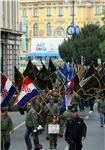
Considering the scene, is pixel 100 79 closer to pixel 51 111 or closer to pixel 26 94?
pixel 51 111

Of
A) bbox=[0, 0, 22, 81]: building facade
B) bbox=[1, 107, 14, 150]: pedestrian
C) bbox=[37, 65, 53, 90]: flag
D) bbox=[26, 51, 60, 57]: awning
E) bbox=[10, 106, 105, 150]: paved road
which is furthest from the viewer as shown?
bbox=[26, 51, 60, 57]: awning

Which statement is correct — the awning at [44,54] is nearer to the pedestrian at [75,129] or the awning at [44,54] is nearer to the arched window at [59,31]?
the arched window at [59,31]

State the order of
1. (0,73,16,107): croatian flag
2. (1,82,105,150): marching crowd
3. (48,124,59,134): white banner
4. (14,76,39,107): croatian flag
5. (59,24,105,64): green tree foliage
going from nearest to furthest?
(1,82,105,150): marching crowd
(0,73,16,107): croatian flag
(48,124,59,134): white banner
(14,76,39,107): croatian flag
(59,24,105,64): green tree foliage

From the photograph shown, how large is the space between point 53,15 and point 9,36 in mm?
78360

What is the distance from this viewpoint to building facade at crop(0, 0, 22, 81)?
5288 centimetres

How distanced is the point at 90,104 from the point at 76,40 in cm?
Answer: 4604

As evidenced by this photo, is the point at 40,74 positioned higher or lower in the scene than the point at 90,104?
higher

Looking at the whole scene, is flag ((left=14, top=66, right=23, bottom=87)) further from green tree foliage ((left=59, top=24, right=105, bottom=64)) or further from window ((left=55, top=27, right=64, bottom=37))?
window ((left=55, top=27, right=64, bottom=37))

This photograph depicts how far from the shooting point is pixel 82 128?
17.1 m

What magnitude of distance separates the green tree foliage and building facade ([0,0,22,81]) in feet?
74.7

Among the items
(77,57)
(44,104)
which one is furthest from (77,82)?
(77,57)

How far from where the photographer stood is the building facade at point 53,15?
5084 inches

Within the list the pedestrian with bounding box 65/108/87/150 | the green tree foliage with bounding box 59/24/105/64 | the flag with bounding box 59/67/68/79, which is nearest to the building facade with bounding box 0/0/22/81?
the flag with bounding box 59/67/68/79

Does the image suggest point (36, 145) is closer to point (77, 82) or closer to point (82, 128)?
point (82, 128)
